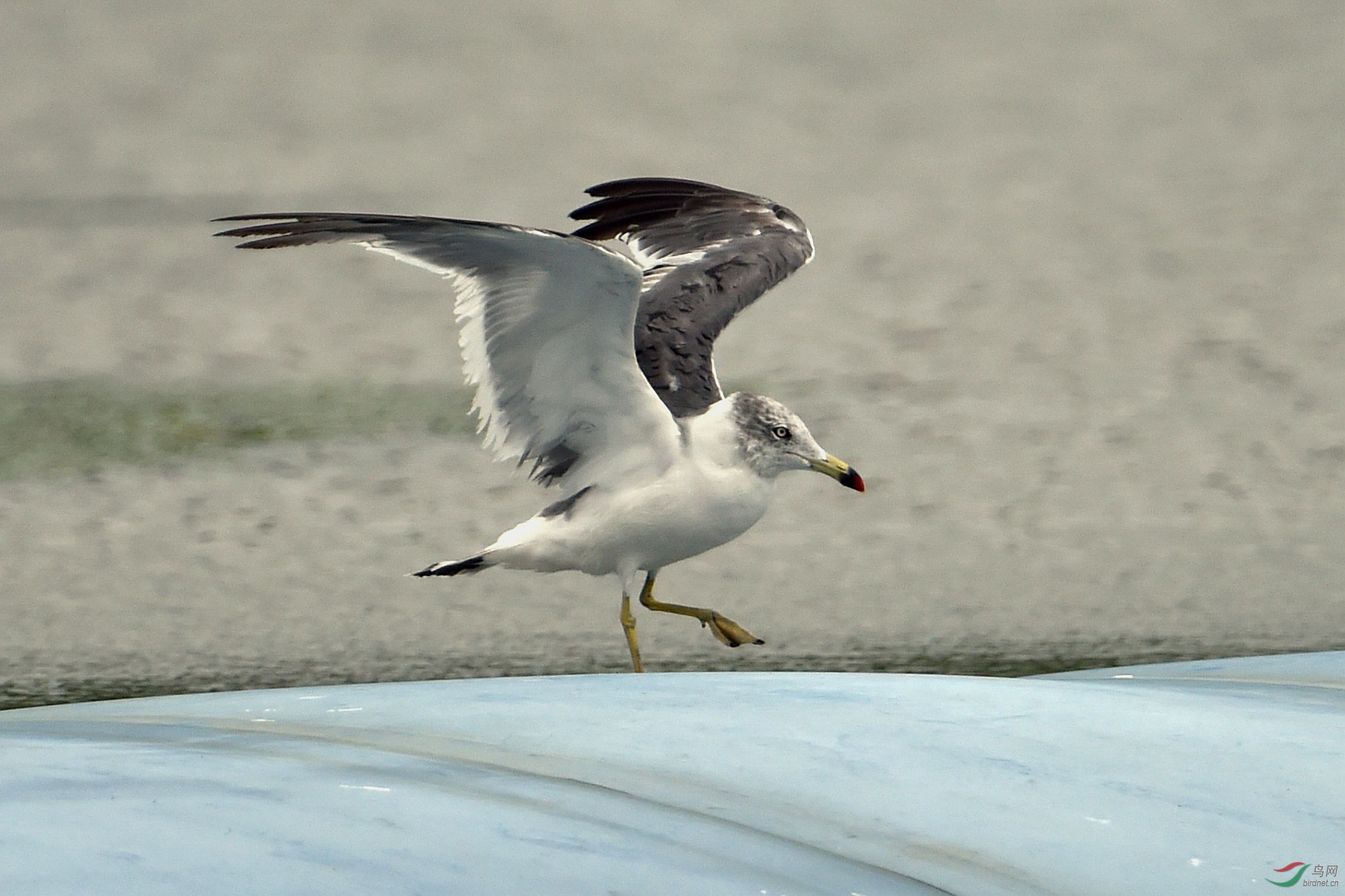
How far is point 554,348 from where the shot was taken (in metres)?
2.51

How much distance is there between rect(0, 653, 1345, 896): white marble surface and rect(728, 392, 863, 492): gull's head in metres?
0.79

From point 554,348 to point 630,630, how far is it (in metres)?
0.47

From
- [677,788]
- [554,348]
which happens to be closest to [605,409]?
[554,348]

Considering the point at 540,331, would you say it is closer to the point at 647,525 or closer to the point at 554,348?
the point at 554,348

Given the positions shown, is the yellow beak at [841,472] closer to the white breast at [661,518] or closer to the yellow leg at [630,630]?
the white breast at [661,518]

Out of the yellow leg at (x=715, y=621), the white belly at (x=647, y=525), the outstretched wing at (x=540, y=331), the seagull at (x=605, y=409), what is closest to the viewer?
the outstretched wing at (x=540, y=331)

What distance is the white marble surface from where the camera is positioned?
1073 millimetres

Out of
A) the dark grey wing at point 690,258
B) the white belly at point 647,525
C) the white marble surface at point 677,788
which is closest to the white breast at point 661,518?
the white belly at point 647,525

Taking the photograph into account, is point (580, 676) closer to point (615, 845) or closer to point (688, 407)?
point (615, 845)

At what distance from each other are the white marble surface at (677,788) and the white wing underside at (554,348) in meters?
0.72

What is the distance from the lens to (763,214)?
3.35 metres

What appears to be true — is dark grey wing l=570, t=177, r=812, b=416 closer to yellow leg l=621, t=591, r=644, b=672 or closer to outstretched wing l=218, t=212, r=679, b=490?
outstretched wing l=218, t=212, r=679, b=490

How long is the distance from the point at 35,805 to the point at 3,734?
394 mm

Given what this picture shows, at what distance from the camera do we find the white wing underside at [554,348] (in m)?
2.32
